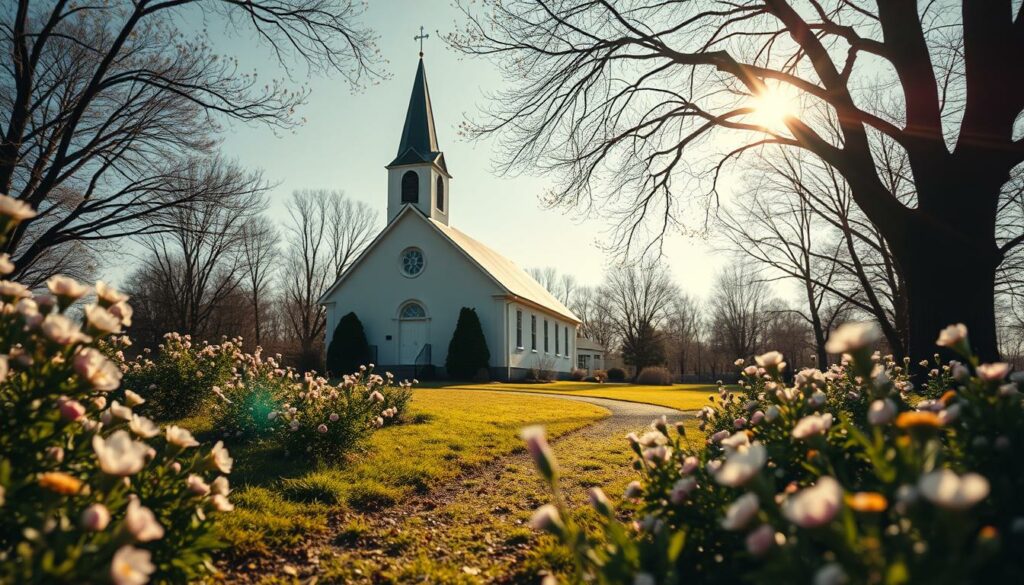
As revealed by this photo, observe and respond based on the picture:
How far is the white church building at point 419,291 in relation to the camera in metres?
25.1

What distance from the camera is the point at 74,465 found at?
7.95ft

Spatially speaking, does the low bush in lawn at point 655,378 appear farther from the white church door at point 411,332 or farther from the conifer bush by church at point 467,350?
the white church door at point 411,332

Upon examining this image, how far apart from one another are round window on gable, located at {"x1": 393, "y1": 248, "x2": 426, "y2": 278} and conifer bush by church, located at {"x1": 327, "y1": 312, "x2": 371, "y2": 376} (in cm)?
320

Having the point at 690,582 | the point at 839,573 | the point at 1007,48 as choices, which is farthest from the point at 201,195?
the point at 1007,48

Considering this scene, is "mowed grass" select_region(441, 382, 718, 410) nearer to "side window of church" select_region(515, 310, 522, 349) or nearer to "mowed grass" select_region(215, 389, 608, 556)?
"side window of church" select_region(515, 310, 522, 349)

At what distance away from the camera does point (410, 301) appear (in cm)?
2570

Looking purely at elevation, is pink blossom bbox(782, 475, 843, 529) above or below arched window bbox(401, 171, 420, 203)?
below

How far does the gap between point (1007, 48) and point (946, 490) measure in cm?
918

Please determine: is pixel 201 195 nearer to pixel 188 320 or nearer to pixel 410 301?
pixel 410 301

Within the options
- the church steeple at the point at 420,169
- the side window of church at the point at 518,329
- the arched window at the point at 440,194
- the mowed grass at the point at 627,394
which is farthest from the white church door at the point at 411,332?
the arched window at the point at 440,194

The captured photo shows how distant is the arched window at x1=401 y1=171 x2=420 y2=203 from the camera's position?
2733 cm

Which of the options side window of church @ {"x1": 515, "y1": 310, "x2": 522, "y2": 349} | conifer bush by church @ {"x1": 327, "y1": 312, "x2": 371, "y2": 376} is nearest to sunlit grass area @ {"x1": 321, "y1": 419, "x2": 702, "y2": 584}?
conifer bush by church @ {"x1": 327, "y1": 312, "x2": 371, "y2": 376}

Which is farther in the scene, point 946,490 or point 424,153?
point 424,153

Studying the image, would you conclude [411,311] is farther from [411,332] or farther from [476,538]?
[476,538]
